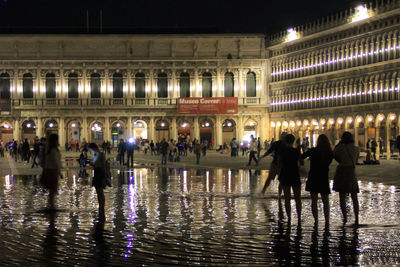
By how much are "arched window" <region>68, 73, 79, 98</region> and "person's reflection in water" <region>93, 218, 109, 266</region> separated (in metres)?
62.8

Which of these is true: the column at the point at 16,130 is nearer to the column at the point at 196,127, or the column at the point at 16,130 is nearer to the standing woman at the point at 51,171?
the column at the point at 196,127

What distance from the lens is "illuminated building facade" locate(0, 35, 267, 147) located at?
241 ft

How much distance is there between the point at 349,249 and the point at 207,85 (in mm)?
64873

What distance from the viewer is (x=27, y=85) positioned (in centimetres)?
7350

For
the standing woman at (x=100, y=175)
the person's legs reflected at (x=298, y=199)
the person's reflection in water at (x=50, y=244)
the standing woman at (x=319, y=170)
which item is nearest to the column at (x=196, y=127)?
the standing woman at (x=100, y=175)

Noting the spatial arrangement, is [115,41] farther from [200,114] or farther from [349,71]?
[349,71]

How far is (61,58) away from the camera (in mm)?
73375

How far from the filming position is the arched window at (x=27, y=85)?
7338cm

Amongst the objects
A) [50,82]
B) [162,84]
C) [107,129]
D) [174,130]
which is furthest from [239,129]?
[50,82]

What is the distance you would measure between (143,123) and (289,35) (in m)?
19.1

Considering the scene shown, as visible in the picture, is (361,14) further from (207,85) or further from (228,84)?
(207,85)

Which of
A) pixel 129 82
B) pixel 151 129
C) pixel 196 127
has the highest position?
pixel 129 82

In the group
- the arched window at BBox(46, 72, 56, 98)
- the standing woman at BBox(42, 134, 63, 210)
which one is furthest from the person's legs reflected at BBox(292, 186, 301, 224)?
the arched window at BBox(46, 72, 56, 98)

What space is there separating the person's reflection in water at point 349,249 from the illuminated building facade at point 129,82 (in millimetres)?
63144
